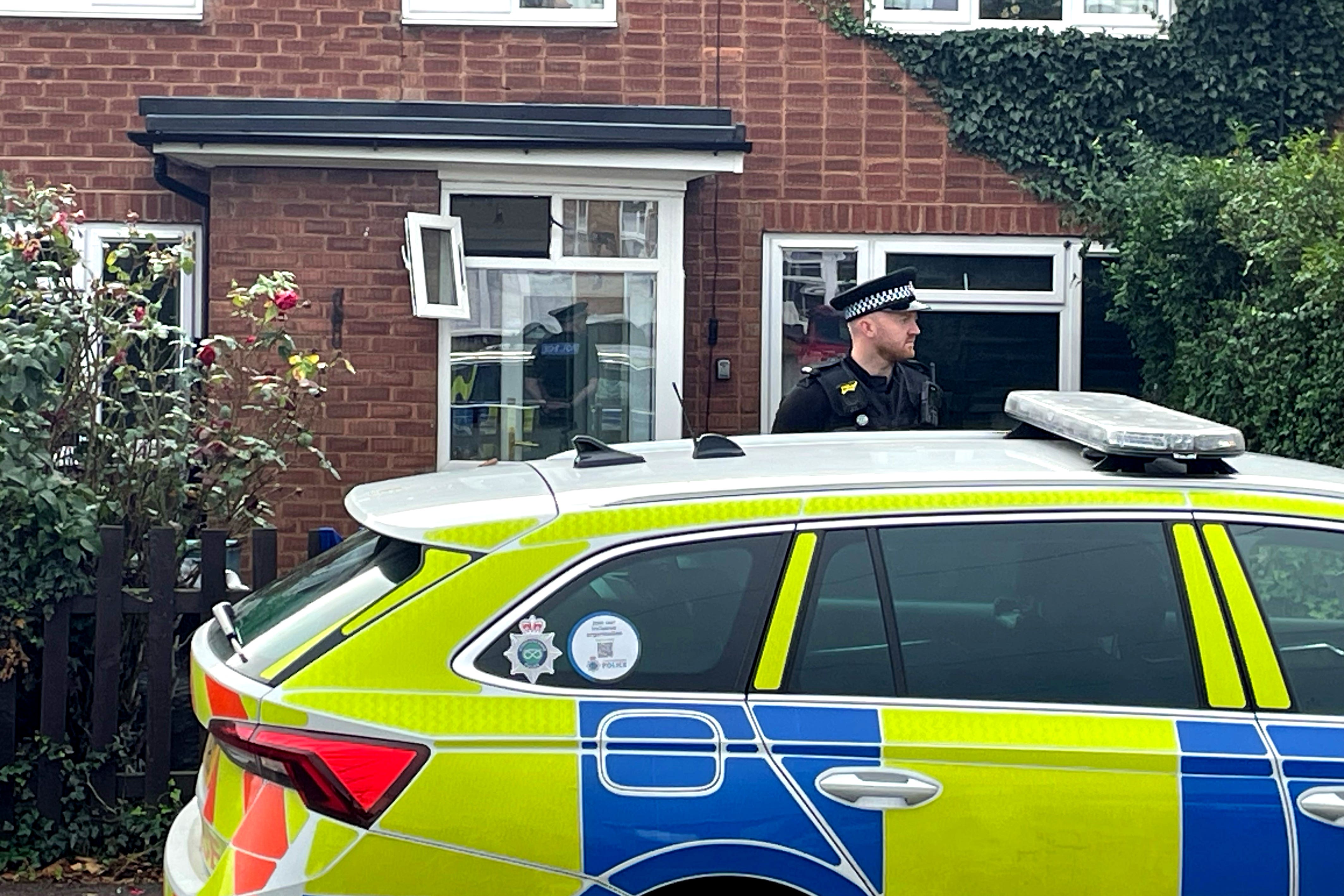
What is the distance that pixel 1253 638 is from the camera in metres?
3.46

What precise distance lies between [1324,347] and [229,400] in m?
4.59

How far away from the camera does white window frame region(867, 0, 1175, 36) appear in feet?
31.2

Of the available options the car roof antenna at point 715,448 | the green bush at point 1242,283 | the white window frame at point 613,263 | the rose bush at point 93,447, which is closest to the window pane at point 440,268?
the white window frame at point 613,263

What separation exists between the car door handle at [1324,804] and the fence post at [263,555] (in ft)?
11.8

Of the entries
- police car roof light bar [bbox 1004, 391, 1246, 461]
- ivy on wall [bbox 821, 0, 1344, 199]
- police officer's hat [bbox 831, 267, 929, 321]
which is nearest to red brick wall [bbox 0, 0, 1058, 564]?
ivy on wall [bbox 821, 0, 1344, 199]

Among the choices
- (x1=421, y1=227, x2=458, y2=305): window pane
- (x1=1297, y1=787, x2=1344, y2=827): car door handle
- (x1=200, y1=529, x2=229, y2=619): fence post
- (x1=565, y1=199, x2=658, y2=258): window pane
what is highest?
(x1=565, y1=199, x2=658, y2=258): window pane

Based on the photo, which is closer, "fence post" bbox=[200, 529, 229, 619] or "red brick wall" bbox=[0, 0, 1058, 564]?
"fence post" bbox=[200, 529, 229, 619]

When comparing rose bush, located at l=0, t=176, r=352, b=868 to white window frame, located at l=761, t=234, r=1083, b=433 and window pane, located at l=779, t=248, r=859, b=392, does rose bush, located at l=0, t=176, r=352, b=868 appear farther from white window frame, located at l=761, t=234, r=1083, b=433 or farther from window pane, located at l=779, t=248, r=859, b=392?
window pane, located at l=779, t=248, r=859, b=392

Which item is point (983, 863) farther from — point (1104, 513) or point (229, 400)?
point (229, 400)

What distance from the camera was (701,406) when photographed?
377 inches

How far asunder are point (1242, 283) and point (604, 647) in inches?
227

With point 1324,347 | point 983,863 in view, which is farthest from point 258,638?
point 1324,347

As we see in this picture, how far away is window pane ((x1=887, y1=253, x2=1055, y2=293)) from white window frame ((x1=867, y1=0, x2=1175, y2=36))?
1302 millimetres

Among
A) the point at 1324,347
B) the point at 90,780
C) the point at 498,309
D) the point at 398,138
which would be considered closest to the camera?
the point at 90,780
